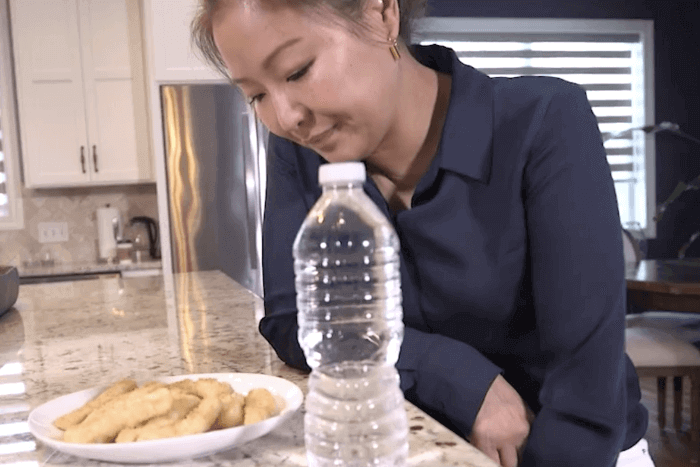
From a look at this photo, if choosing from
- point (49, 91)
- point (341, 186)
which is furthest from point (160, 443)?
point (49, 91)

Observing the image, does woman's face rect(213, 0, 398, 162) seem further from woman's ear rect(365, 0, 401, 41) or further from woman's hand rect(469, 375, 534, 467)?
woman's hand rect(469, 375, 534, 467)

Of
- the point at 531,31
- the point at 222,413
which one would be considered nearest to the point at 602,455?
the point at 222,413

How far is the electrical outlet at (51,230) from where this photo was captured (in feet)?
16.5

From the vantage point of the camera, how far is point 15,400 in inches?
38.7

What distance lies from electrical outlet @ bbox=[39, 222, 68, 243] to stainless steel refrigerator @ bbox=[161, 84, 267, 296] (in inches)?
44.3

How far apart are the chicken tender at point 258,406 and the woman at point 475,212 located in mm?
278

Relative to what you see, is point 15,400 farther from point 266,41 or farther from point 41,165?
point 41,165

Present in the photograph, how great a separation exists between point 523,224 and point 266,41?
450 millimetres

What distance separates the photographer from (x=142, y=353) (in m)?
1.25

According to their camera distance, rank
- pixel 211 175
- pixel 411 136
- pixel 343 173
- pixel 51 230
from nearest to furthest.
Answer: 1. pixel 343 173
2. pixel 411 136
3. pixel 211 175
4. pixel 51 230

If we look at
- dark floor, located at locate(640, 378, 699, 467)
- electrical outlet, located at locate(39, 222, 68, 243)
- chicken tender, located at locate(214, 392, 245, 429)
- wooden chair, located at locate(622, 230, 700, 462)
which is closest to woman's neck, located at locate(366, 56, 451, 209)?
chicken tender, located at locate(214, 392, 245, 429)

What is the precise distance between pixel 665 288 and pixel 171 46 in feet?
10.4

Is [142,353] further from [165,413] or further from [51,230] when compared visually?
[51,230]

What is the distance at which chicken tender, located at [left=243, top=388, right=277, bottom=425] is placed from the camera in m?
0.73
